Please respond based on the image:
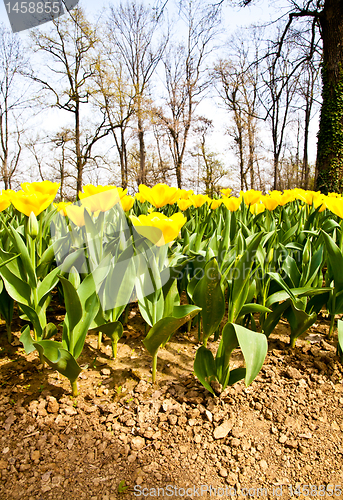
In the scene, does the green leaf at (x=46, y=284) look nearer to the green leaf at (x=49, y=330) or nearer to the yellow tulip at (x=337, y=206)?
the green leaf at (x=49, y=330)

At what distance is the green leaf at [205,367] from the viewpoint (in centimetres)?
121

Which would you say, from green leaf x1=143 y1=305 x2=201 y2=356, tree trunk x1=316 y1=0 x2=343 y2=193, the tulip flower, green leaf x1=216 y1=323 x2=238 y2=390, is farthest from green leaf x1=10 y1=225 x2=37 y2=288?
tree trunk x1=316 y1=0 x2=343 y2=193

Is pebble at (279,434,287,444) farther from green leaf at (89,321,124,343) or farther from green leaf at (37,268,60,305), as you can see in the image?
green leaf at (37,268,60,305)

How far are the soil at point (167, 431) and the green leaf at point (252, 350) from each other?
273 millimetres

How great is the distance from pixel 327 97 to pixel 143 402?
900cm

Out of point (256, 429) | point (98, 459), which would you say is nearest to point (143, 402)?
point (98, 459)

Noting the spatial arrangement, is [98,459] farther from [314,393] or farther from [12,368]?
[314,393]

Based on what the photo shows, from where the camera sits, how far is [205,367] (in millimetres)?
1238

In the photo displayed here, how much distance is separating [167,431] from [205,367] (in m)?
0.27

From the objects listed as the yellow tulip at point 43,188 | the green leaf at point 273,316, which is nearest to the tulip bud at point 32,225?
the yellow tulip at point 43,188

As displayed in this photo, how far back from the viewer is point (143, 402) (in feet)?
Answer: 4.06

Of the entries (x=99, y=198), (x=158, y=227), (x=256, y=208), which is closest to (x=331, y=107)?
(x=256, y=208)

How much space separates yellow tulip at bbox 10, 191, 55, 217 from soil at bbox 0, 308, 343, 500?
712 mm

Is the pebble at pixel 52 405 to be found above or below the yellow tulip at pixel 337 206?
below
